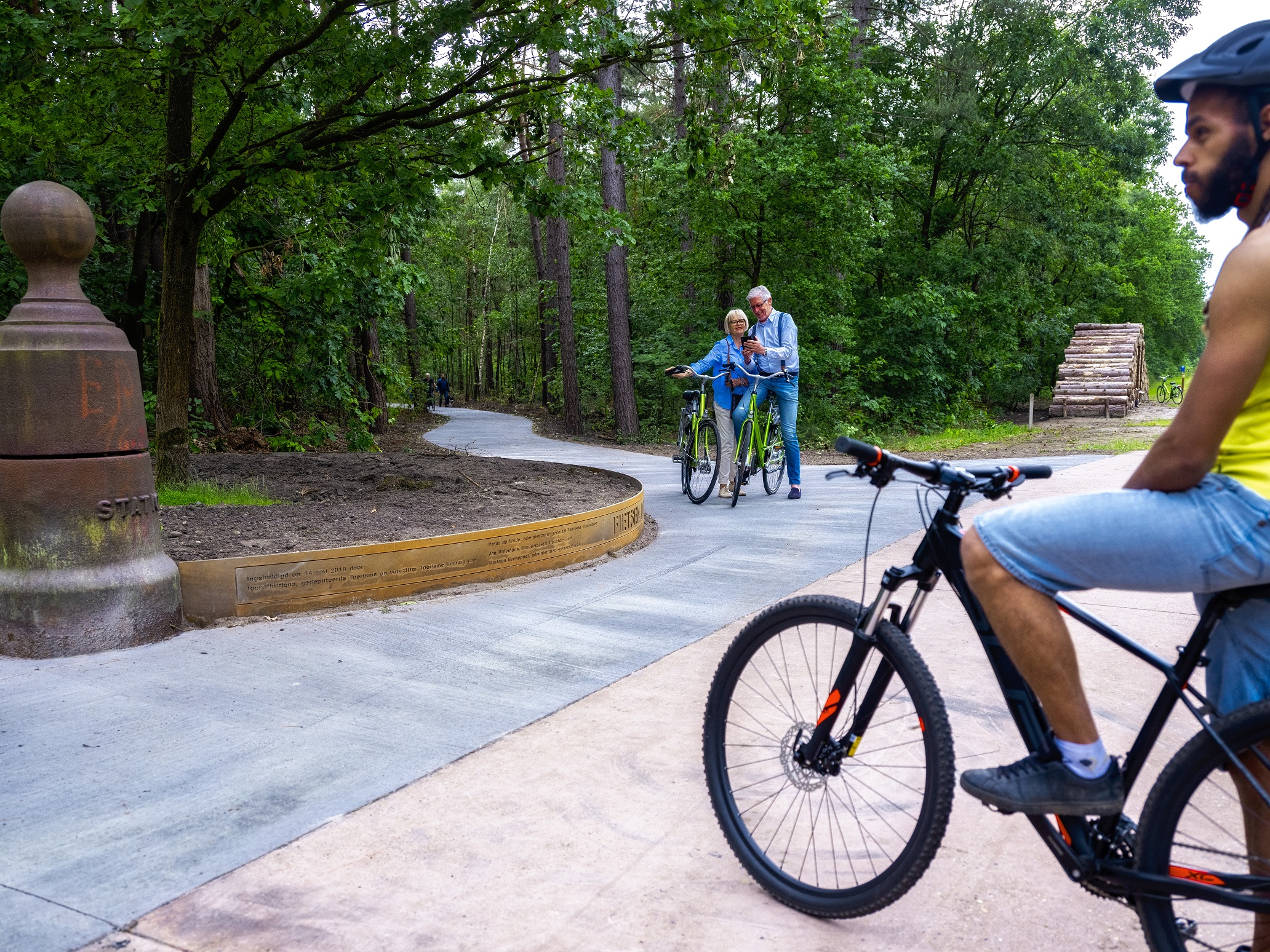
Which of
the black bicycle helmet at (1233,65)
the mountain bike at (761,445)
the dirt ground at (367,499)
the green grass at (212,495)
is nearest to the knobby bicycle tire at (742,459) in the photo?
the mountain bike at (761,445)

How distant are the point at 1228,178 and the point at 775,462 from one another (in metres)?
8.78

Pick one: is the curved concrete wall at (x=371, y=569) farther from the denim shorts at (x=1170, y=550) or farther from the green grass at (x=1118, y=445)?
the green grass at (x=1118, y=445)

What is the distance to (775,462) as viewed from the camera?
10.8 meters

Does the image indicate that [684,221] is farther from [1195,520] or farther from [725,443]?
[1195,520]

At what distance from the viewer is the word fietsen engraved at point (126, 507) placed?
496 cm

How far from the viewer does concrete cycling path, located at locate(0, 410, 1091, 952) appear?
2.92 metres

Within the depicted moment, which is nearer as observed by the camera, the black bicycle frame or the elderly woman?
the black bicycle frame

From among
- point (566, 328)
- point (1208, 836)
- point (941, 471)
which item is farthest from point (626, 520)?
point (566, 328)

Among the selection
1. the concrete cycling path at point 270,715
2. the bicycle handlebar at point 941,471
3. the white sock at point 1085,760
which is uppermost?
the bicycle handlebar at point 941,471

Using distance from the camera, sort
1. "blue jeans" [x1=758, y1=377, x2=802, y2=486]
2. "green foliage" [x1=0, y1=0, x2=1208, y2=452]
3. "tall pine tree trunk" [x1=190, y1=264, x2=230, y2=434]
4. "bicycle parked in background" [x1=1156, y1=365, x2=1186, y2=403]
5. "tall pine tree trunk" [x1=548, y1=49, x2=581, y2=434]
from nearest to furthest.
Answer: "green foliage" [x1=0, y1=0, x2=1208, y2=452] → "blue jeans" [x1=758, y1=377, x2=802, y2=486] → "tall pine tree trunk" [x1=190, y1=264, x2=230, y2=434] → "tall pine tree trunk" [x1=548, y1=49, x2=581, y2=434] → "bicycle parked in background" [x1=1156, y1=365, x2=1186, y2=403]

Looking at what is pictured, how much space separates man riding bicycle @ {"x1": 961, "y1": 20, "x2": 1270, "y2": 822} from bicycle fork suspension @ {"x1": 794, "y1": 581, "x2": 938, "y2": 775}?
1.16ft

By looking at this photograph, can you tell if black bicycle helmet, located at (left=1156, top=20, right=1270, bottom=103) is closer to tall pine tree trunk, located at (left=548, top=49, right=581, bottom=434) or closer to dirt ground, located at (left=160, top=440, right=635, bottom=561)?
dirt ground, located at (left=160, top=440, right=635, bottom=561)

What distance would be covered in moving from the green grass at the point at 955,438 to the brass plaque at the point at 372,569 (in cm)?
1228

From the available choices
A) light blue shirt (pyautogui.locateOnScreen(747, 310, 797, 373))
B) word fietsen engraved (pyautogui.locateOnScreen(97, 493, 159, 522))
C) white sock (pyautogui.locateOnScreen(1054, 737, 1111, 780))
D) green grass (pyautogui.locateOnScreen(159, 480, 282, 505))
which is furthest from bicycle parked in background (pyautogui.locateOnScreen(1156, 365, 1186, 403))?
white sock (pyautogui.locateOnScreen(1054, 737, 1111, 780))
